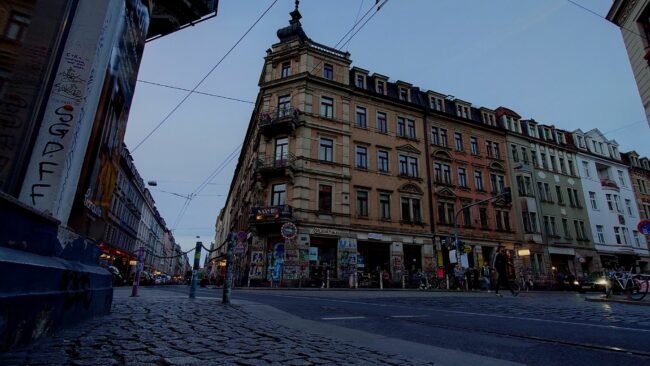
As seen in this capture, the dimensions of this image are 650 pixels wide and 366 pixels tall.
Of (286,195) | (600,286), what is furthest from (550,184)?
(286,195)

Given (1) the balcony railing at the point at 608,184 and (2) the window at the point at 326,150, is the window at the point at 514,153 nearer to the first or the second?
(1) the balcony railing at the point at 608,184

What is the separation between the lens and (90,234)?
4.20 meters

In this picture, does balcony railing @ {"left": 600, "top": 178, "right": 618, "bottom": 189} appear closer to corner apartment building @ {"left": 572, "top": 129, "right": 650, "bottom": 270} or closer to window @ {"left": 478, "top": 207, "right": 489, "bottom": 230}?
corner apartment building @ {"left": 572, "top": 129, "right": 650, "bottom": 270}

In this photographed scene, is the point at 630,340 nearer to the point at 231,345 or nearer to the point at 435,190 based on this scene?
the point at 231,345

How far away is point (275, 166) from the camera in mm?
22203

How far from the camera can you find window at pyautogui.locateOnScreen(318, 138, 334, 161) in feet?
78.4

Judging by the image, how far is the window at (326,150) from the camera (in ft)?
78.4

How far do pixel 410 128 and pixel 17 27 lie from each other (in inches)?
1091

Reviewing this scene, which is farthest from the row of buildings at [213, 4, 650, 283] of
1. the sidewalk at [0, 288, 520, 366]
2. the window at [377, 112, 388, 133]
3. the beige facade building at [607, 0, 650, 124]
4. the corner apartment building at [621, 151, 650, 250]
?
the sidewalk at [0, 288, 520, 366]

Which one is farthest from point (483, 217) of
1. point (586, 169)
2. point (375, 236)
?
point (586, 169)

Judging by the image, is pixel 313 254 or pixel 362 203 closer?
pixel 313 254

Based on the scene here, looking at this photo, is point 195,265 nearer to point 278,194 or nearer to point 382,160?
point 278,194

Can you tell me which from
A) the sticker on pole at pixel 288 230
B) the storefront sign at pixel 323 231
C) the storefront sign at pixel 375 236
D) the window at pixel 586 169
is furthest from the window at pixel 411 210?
the window at pixel 586 169

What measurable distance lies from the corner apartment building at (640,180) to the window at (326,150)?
35295mm
